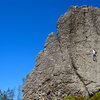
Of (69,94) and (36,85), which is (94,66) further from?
(36,85)

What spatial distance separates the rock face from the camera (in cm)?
1738

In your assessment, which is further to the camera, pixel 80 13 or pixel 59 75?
pixel 80 13

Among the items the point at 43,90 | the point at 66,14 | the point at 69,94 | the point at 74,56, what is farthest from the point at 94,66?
the point at 66,14

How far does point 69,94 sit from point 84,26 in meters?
6.44

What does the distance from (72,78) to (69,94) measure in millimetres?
1323

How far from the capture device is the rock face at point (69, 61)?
1738 cm

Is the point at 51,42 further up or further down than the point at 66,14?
further down

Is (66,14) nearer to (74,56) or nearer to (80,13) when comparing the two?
(80,13)

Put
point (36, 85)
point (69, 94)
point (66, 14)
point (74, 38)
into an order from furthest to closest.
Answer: point (66, 14), point (74, 38), point (36, 85), point (69, 94)

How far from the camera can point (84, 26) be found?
19766mm

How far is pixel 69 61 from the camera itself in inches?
733

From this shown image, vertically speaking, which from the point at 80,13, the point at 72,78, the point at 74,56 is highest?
the point at 80,13

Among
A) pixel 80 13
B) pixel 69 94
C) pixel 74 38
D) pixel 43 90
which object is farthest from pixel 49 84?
pixel 80 13

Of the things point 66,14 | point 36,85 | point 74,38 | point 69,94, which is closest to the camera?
point 69,94
